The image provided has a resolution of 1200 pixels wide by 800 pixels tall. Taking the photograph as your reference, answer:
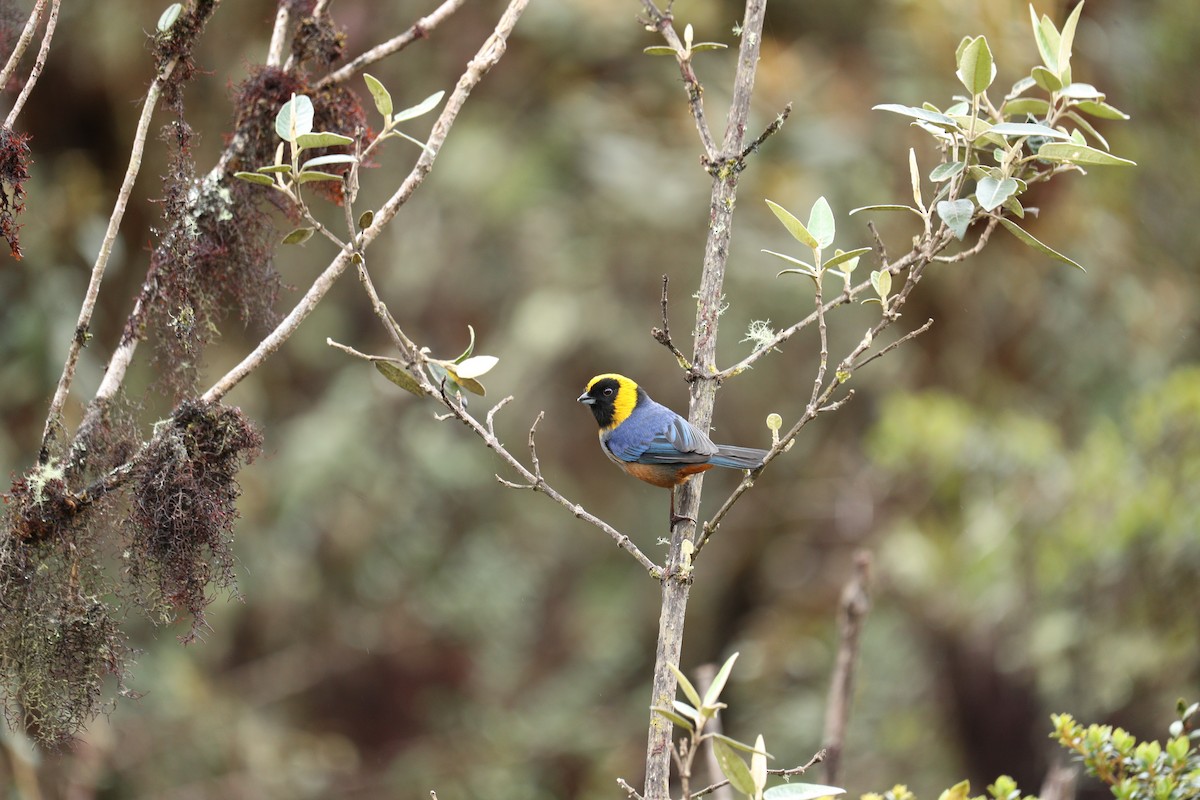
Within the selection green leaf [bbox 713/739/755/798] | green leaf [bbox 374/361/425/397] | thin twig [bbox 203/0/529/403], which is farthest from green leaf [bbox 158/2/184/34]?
green leaf [bbox 713/739/755/798]

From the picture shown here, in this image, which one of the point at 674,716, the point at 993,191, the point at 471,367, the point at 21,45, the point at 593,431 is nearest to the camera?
the point at 674,716

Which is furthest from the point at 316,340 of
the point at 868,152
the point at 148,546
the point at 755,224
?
the point at 148,546

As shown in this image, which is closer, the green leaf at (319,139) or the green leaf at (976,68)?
the green leaf at (319,139)

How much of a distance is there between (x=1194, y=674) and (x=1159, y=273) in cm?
228

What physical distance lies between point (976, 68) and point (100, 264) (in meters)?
1.21

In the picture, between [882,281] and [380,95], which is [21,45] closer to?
[380,95]

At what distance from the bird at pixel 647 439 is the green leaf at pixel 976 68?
0.94 meters

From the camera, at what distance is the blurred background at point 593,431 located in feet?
15.1

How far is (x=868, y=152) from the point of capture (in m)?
6.30

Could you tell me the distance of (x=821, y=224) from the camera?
171 cm

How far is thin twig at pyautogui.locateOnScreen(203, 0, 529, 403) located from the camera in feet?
4.84

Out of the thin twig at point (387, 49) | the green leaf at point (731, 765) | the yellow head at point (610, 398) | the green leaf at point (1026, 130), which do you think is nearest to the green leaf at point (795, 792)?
the green leaf at point (731, 765)

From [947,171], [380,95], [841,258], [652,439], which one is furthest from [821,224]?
[652,439]

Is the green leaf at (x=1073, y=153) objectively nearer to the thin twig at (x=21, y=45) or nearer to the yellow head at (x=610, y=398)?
the thin twig at (x=21, y=45)
